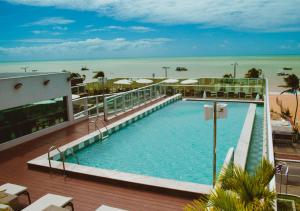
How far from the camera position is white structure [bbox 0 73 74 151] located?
8.70 metres

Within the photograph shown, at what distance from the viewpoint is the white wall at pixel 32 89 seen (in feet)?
28.1

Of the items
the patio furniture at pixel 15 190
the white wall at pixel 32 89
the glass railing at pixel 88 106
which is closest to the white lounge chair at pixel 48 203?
the patio furniture at pixel 15 190

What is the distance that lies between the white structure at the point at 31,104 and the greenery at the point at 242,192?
24.0 ft

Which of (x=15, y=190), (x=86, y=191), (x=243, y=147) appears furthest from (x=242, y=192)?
(x=243, y=147)

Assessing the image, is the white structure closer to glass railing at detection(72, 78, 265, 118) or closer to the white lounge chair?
glass railing at detection(72, 78, 265, 118)

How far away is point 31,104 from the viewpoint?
9.66 meters

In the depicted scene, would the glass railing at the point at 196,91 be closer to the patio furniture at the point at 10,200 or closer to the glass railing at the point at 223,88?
the glass railing at the point at 223,88

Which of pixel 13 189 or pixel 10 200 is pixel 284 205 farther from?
pixel 13 189

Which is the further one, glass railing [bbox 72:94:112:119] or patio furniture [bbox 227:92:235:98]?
patio furniture [bbox 227:92:235:98]

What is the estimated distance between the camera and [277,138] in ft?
50.1

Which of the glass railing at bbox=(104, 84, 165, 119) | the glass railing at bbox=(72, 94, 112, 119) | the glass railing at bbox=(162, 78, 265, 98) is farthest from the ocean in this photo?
the glass railing at bbox=(72, 94, 112, 119)

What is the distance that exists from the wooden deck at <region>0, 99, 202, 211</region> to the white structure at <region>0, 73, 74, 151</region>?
1.30 m

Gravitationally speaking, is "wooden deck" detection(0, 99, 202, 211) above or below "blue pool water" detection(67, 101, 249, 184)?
above

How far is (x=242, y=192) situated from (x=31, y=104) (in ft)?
27.1
